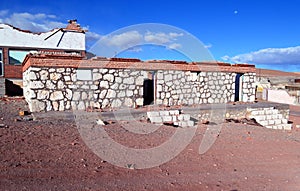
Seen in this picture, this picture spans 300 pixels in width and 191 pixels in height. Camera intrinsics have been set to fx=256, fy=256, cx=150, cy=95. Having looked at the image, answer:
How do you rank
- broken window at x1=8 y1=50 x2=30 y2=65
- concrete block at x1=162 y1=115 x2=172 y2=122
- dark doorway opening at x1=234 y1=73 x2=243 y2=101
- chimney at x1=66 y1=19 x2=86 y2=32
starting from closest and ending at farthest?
concrete block at x1=162 y1=115 x2=172 y2=122 < dark doorway opening at x1=234 y1=73 x2=243 y2=101 < broken window at x1=8 y1=50 x2=30 y2=65 < chimney at x1=66 y1=19 x2=86 y2=32

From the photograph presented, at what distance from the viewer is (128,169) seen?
4500mm

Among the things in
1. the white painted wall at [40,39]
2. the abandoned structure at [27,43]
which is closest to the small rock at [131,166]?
the abandoned structure at [27,43]

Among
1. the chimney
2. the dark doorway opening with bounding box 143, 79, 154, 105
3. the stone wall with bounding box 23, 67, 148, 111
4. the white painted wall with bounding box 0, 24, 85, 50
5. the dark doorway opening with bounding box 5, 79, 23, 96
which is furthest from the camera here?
the chimney

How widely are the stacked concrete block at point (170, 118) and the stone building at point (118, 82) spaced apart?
1.83m

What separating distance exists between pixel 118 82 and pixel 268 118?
699cm

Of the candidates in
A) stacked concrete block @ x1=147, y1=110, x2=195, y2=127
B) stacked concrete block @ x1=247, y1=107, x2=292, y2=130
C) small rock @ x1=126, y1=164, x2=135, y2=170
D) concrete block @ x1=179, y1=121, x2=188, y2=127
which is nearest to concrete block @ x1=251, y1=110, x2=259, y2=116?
stacked concrete block @ x1=247, y1=107, x2=292, y2=130

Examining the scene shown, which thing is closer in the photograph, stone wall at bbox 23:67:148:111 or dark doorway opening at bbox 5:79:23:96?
stone wall at bbox 23:67:148:111

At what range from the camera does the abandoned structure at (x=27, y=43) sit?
55.8 ft

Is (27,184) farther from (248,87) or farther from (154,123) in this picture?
(248,87)

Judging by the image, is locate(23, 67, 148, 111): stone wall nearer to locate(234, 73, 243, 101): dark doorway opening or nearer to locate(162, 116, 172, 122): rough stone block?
locate(162, 116, 172, 122): rough stone block

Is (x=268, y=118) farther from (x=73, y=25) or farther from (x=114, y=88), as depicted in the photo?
(x=73, y=25)

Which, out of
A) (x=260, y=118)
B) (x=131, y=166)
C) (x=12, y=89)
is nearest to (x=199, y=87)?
(x=260, y=118)

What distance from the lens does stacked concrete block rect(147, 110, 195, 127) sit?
8703mm

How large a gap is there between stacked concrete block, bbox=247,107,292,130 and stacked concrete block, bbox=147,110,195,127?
4053 mm
